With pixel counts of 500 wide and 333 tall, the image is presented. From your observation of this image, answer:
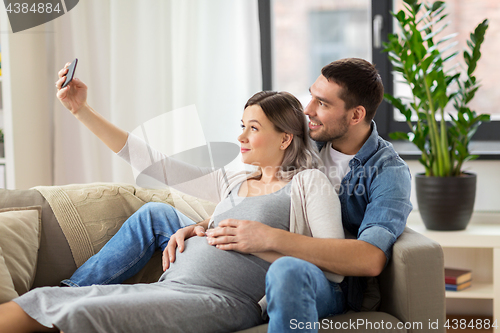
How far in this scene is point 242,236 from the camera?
1.30 meters

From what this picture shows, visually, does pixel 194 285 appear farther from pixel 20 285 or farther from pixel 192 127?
pixel 192 127

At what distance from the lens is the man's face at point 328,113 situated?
4.83ft

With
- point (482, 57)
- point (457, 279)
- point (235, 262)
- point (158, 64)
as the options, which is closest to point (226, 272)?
point (235, 262)

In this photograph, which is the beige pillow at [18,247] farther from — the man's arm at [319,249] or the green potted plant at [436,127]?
the green potted plant at [436,127]

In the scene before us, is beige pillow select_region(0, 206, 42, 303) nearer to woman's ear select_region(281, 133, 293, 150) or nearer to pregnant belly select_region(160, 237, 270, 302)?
pregnant belly select_region(160, 237, 270, 302)

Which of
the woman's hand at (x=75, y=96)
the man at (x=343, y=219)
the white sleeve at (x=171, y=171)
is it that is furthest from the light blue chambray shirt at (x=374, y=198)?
the woman's hand at (x=75, y=96)

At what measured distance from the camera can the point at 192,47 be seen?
2.48m

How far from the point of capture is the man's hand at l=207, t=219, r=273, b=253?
129cm

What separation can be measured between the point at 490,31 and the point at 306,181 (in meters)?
1.70

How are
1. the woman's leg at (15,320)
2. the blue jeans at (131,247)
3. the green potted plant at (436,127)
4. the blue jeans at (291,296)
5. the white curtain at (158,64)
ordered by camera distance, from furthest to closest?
the white curtain at (158,64), the green potted plant at (436,127), the blue jeans at (131,247), the woman's leg at (15,320), the blue jeans at (291,296)

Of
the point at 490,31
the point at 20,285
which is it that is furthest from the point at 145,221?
the point at 490,31

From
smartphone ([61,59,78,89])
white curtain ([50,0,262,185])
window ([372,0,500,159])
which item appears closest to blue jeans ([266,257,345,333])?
smartphone ([61,59,78,89])

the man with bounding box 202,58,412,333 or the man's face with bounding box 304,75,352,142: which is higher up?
the man's face with bounding box 304,75,352,142

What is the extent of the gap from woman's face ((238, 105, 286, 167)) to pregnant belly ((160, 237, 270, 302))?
1.03 ft
